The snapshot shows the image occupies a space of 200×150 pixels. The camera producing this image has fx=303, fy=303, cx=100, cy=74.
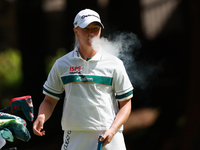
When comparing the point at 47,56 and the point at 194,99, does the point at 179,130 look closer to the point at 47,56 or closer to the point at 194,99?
the point at 194,99

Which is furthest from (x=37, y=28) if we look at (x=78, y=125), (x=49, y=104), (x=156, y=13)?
(x=78, y=125)

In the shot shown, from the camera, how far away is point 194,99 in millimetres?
3879

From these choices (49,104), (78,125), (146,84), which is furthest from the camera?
(146,84)

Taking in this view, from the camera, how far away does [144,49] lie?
3746mm

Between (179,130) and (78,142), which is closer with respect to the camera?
(78,142)

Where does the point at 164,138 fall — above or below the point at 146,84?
below

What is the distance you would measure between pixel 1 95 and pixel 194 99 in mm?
2464

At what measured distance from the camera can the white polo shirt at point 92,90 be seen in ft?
6.71

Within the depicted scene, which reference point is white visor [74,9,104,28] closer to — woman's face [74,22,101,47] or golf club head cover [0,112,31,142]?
woman's face [74,22,101,47]

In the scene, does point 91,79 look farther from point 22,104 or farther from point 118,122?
point 22,104

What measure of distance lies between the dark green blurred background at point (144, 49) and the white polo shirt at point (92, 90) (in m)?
1.71

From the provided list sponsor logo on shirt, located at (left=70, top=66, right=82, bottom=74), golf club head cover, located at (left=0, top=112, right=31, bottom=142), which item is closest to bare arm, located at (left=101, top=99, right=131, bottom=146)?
sponsor logo on shirt, located at (left=70, top=66, right=82, bottom=74)

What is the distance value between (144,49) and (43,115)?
6.36 feet

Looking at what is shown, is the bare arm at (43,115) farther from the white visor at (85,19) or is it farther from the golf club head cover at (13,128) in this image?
the white visor at (85,19)
